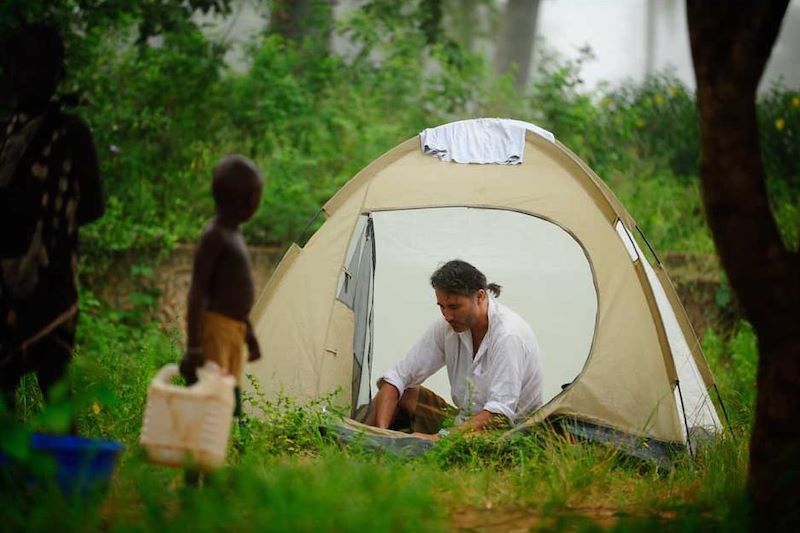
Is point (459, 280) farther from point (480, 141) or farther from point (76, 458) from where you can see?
point (76, 458)

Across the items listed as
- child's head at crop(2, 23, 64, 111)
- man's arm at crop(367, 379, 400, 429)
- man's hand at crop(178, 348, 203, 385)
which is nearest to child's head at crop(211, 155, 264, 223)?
man's hand at crop(178, 348, 203, 385)

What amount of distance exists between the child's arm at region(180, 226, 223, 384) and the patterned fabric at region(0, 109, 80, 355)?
565 mm

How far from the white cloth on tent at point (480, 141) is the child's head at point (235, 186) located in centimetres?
206

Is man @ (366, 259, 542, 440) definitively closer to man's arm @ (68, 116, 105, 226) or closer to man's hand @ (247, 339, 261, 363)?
man's hand @ (247, 339, 261, 363)

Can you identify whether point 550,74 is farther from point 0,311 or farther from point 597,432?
point 0,311

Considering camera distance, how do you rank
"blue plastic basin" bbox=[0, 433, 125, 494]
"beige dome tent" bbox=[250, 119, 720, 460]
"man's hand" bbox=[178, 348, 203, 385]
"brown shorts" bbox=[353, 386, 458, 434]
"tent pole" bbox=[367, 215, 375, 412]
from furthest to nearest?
"tent pole" bbox=[367, 215, 375, 412]
"brown shorts" bbox=[353, 386, 458, 434]
"beige dome tent" bbox=[250, 119, 720, 460]
"man's hand" bbox=[178, 348, 203, 385]
"blue plastic basin" bbox=[0, 433, 125, 494]

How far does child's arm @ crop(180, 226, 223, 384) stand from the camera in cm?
321

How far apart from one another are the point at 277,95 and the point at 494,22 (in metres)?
9.61

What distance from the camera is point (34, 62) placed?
11.4ft

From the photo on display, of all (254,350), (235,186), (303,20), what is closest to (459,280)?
(254,350)

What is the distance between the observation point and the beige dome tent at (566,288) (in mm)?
4773

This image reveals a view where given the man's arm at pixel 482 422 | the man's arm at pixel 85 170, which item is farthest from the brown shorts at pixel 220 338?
the man's arm at pixel 482 422

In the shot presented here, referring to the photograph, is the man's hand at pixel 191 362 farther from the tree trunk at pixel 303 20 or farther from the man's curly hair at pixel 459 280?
the tree trunk at pixel 303 20

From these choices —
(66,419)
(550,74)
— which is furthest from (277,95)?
(66,419)
